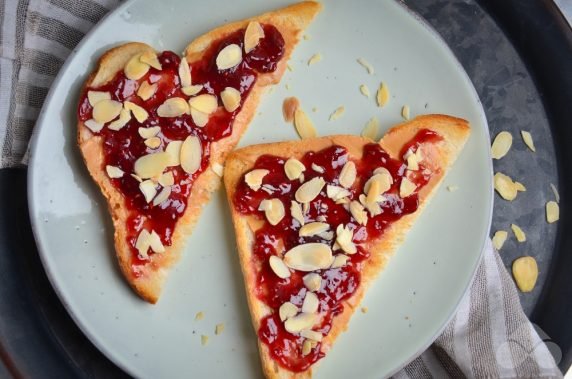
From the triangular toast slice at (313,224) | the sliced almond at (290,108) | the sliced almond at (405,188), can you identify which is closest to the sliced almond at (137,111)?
the triangular toast slice at (313,224)

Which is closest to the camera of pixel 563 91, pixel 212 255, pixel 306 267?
pixel 306 267

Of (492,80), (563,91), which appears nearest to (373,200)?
(492,80)

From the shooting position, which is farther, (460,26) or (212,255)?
(460,26)

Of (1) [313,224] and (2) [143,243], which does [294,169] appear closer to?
(1) [313,224]

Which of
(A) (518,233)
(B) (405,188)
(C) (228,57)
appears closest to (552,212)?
(A) (518,233)

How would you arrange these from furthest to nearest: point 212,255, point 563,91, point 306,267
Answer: point 563,91 → point 212,255 → point 306,267

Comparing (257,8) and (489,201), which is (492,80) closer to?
(489,201)

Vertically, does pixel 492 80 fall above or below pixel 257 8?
below

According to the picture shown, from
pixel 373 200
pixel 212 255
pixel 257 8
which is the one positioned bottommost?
pixel 212 255
